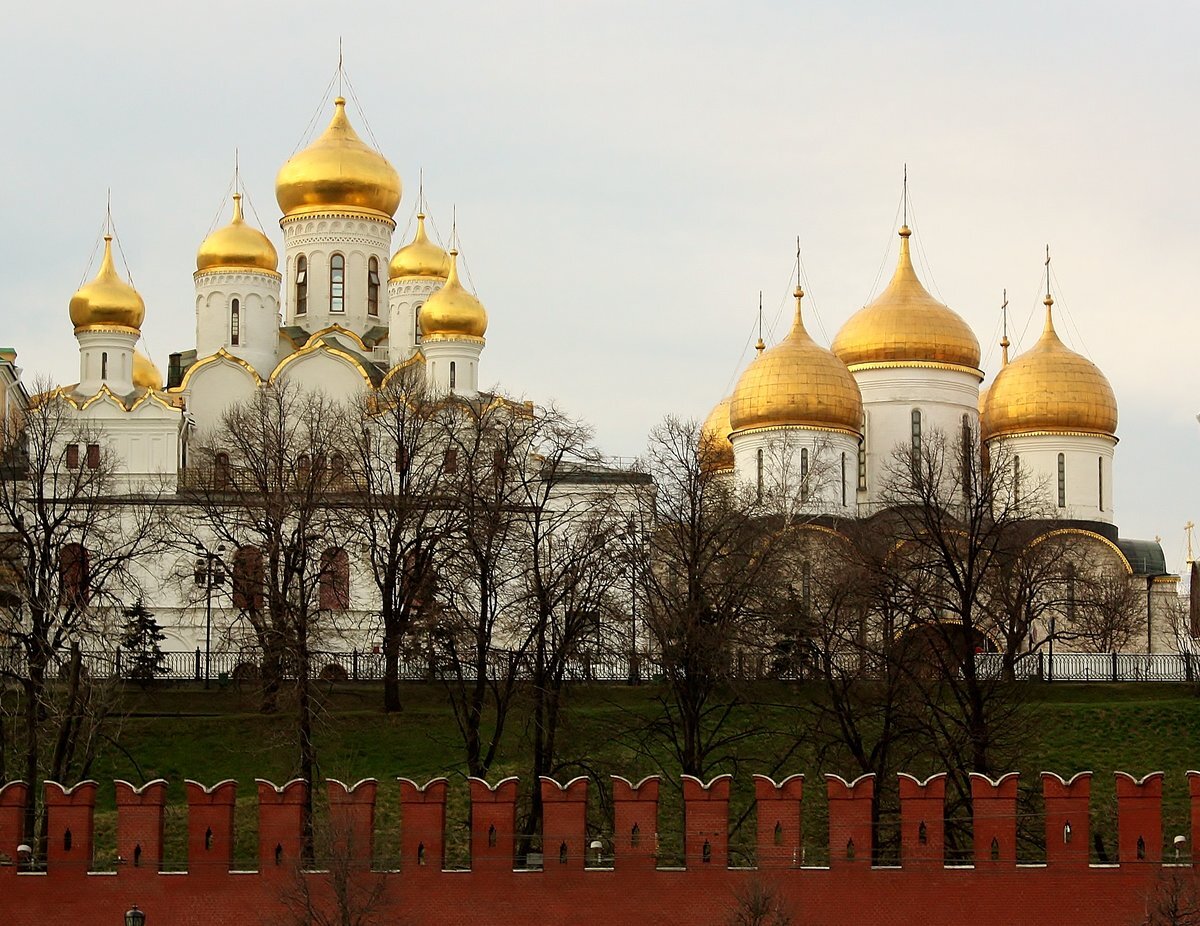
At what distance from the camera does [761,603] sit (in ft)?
123

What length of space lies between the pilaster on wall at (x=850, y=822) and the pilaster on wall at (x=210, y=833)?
18.3 feet

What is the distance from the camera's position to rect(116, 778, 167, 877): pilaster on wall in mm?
23312

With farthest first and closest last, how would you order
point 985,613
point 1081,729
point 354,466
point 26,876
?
point 354,466
point 1081,729
point 985,613
point 26,876

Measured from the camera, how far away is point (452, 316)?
53.9 m

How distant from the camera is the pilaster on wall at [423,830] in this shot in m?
23.5

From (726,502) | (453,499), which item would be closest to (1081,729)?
(726,502)

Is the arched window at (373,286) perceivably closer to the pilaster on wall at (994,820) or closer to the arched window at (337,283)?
the arched window at (337,283)

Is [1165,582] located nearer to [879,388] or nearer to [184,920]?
[879,388]

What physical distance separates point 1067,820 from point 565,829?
4691mm

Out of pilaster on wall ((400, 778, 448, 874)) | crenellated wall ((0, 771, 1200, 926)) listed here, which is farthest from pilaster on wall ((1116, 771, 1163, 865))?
pilaster on wall ((400, 778, 448, 874))

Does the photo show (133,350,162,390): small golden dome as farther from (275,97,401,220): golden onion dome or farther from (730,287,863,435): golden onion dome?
(730,287,863,435): golden onion dome

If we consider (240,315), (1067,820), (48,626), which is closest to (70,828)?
(1067,820)

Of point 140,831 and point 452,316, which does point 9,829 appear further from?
point 452,316

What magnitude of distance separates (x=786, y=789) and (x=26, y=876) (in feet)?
23.1
